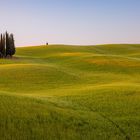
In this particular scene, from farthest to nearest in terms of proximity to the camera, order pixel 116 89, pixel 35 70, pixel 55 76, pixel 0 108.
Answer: pixel 35 70, pixel 55 76, pixel 116 89, pixel 0 108

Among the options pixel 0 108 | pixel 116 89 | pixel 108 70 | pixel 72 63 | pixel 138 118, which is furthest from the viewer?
pixel 72 63

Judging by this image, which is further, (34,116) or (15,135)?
(34,116)

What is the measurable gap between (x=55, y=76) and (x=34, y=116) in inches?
944

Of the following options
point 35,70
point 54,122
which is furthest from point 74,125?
point 35,70

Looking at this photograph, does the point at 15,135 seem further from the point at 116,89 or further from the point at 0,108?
the point at 116,89

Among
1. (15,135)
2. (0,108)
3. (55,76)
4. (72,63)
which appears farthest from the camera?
(72,63)

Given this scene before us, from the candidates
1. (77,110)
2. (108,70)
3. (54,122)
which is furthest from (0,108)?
(108,70)

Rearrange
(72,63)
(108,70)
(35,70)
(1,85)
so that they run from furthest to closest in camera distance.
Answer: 1. (72,63)
2. (108,70)
3. (35,70)
4. (1,85)

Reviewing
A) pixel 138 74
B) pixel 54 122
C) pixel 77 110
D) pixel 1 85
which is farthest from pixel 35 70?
pixel 54 122

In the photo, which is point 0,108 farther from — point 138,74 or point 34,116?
point 138,74

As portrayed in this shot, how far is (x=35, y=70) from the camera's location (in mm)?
43438

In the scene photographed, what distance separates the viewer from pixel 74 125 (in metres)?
16.3

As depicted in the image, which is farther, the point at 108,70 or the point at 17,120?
the point at 108,70

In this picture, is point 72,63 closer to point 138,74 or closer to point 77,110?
point 138,74
